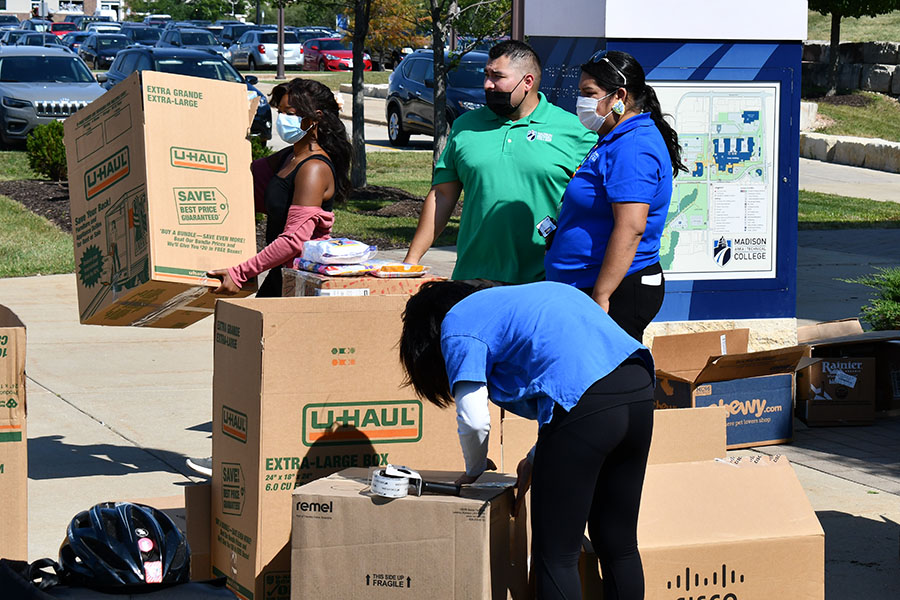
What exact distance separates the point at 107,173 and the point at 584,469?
2.69 m

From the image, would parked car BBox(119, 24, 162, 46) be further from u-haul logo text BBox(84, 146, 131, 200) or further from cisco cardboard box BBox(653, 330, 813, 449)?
u-haul logo text BBox(84, 146, 131, 200)

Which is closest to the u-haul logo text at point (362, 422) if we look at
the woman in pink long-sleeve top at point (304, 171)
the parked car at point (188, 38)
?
the woman in pink long-sleeve top at point (304, 171)

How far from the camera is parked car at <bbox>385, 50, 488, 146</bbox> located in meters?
20.1

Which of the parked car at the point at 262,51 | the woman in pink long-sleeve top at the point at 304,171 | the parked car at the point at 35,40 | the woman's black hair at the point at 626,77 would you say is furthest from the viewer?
the parked car at the point at 262,51

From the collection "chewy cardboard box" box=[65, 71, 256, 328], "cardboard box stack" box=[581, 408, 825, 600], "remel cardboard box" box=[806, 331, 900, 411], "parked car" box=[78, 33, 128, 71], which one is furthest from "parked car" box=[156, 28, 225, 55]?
"cardboard box stack" box=[581, 408, 825, 600]

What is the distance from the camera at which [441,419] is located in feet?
A: 12.8

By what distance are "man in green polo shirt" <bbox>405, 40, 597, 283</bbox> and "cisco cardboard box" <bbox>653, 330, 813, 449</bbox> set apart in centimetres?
164

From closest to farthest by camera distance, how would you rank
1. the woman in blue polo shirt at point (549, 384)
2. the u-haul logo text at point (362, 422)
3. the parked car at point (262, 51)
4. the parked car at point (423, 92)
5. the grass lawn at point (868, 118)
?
the woman in blue polo shirt at point (549, 384), the u-haul logo text at point (362, 422), the parked car at point (423, 92), the grass lawn at point (868, 118), the parked car at point (262, 51)

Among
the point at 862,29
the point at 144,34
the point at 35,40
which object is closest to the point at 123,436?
the point at 35,40

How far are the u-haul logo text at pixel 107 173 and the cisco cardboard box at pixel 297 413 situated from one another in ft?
3.88

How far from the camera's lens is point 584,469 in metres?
3.13

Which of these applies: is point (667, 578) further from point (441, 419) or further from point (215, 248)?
point (215, 248)

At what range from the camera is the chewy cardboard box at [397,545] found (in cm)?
321

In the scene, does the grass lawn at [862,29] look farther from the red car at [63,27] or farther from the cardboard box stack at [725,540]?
the red car at [63,27]
